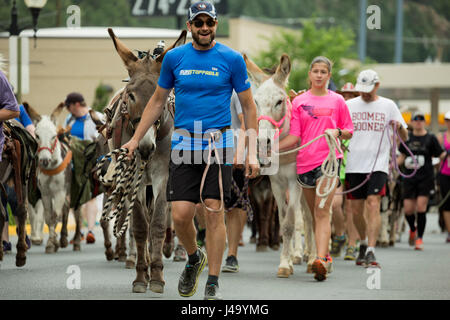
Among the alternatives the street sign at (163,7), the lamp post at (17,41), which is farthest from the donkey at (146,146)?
the street sign at (163,7)

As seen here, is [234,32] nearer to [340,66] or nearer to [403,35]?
[340,66]

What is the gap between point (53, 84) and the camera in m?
43.7

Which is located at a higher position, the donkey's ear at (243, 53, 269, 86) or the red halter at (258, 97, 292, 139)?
the donkey's ear at (243, 53, 269, 86)

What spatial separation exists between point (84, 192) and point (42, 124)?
131 centimetres

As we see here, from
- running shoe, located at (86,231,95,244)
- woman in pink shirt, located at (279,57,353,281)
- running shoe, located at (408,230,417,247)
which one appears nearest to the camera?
woman in pink shirt, located at (279,57,353,281)

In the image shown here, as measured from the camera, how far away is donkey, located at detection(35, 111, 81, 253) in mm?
15922

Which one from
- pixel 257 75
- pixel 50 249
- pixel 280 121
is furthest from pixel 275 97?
pixel 50 249

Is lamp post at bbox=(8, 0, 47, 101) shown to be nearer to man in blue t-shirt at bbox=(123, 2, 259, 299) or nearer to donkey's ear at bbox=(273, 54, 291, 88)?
donkey's ear at bbox=(273, 54, 291, 88)

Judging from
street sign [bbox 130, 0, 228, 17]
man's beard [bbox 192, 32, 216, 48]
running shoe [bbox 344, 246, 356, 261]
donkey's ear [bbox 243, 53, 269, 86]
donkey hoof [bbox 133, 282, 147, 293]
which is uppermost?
street sign [bbox 130, 0, 228, 17]

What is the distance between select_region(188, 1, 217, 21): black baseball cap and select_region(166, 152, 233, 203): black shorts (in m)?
1.24

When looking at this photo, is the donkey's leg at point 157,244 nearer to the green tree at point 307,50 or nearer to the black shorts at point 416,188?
the black shorts at point 416,188

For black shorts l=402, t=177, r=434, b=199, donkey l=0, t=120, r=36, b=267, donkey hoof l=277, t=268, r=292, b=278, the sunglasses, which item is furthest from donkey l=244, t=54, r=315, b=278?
black shorts l=402, t=177, r=434, b=199

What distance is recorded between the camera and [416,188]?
60.0 feet

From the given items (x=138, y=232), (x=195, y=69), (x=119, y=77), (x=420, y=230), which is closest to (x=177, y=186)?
(x=195, y=69)
